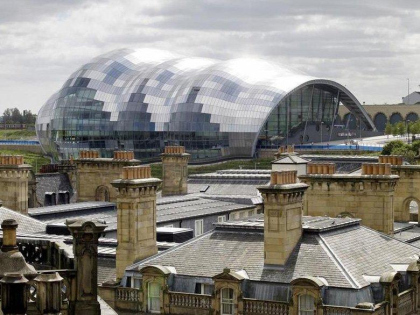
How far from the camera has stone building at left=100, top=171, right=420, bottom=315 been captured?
35156mm

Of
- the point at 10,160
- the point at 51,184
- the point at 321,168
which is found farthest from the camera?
the point at 51,184

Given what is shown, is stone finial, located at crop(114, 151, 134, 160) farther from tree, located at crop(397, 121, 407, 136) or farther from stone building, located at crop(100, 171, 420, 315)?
tree, located at crop(397, 121, 407, 136)

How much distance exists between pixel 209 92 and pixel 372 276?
112 meters

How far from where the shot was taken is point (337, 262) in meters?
36.2

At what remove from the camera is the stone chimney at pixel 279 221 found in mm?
36906

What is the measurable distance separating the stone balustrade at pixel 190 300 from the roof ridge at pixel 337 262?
4.27 meters

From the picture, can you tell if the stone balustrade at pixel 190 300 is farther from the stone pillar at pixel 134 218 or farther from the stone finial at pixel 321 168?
the stone finial at pixel 321 168

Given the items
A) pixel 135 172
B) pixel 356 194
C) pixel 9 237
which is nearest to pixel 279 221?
pixel 135 172

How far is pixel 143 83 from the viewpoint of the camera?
503 ft

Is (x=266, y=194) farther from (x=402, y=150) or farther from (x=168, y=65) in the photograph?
(x=168, y=65)

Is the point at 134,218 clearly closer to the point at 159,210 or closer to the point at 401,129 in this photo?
the point at 159,210

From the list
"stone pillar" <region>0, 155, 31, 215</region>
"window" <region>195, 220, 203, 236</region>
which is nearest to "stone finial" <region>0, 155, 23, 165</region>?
"stone pillar" <region>0, 155, 31, 215</region>

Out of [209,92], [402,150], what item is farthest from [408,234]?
[209,92]

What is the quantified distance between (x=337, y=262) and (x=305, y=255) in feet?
4.29
